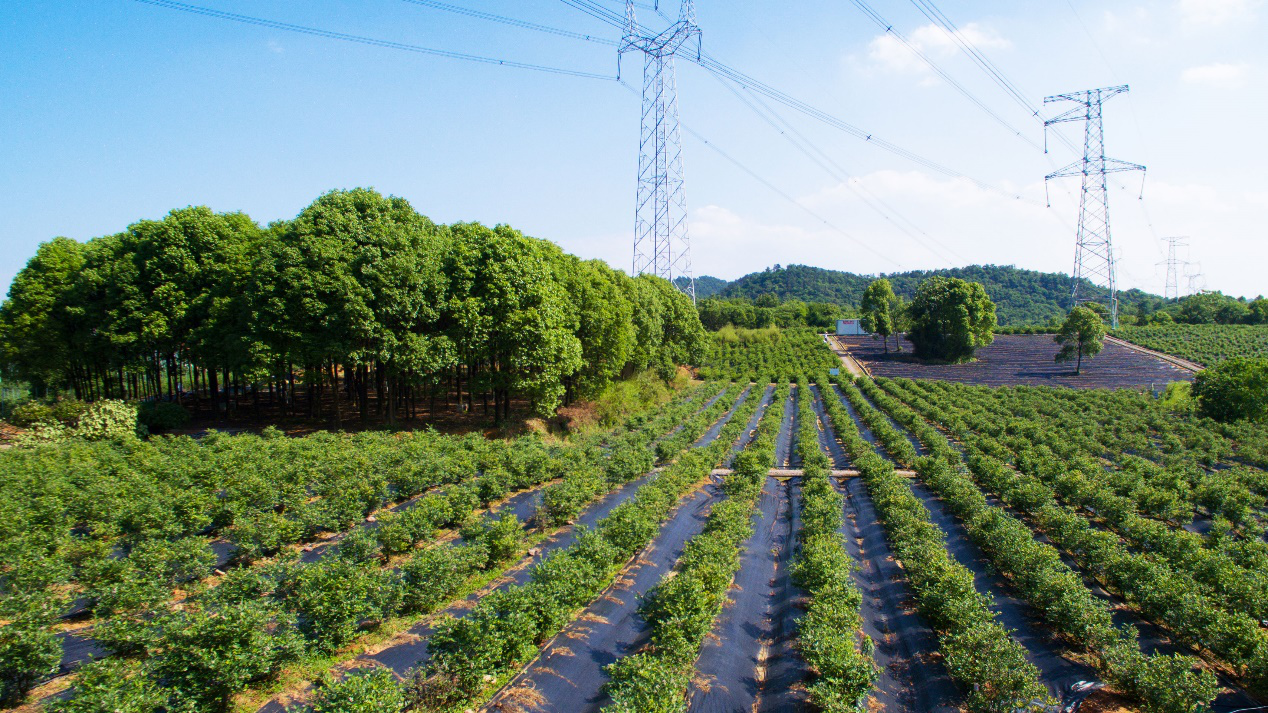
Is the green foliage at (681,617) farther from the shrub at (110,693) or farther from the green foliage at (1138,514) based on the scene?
the green foliage at (1138,514)

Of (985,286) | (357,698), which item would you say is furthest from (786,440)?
(985,286)

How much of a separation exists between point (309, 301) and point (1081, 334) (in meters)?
69.3

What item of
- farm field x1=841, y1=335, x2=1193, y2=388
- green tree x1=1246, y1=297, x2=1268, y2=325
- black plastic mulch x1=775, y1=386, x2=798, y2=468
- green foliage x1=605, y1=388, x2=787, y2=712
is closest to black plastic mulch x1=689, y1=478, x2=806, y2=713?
green foliage x1=605, y1=388, x2=787, y2=712

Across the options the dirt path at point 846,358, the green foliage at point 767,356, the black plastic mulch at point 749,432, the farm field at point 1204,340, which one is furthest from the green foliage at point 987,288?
the black plastic mulch at point 749,432

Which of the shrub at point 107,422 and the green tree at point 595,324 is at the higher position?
the green tree at point 595,324

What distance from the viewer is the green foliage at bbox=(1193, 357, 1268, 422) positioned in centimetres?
3219

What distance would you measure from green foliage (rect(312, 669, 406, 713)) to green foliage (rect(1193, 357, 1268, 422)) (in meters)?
47.9

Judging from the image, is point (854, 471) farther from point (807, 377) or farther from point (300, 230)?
point (807, 377)

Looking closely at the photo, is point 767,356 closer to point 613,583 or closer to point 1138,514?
point 1138,514

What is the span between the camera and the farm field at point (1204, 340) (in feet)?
207

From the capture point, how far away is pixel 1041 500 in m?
16.9

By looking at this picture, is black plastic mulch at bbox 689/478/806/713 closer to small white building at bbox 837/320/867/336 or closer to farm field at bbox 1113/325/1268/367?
farm field at bbox 1113/325/1268/367

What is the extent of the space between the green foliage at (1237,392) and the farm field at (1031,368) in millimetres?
17614

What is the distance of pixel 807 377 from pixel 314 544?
174 ft
